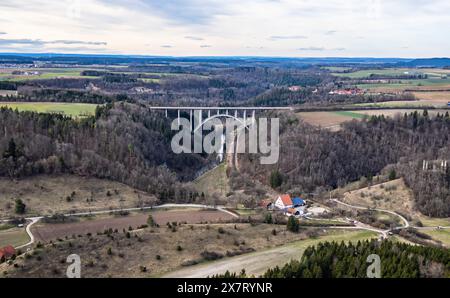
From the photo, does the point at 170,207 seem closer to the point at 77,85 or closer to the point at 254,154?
the point at 254,154

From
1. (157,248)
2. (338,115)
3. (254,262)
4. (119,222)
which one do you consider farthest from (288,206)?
(338,115)

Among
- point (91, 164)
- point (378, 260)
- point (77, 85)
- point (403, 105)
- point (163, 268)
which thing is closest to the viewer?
point (378, 260)

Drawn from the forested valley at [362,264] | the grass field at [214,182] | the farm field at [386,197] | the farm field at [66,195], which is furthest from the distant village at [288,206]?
the forested valley at [362,264]

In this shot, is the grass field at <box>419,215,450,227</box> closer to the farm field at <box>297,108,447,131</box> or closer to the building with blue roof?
the building with blue roof

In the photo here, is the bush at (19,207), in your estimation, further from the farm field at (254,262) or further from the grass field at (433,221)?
the grass field at (433,221)

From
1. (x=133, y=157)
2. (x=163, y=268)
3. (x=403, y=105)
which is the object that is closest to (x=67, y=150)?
(x=133, y=157)
